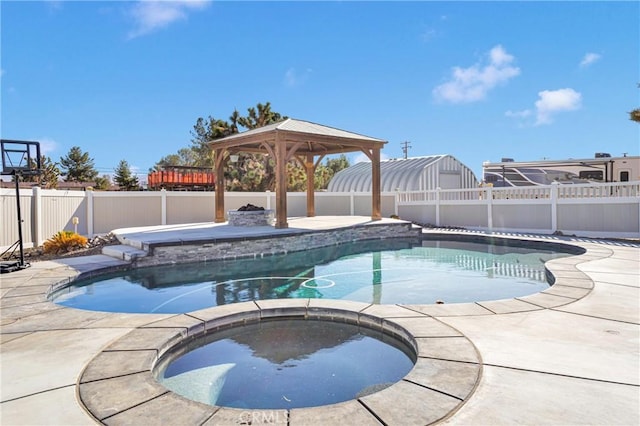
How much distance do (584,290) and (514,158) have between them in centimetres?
2417

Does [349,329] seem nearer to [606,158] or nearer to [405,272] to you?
[405,272]

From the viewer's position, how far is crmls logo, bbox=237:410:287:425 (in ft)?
6.80

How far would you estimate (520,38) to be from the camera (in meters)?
14.2

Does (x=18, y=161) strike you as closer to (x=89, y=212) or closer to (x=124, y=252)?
(x=124, y=252)

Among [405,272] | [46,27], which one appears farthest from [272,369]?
[46,27]

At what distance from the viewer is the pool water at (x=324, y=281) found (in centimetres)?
559

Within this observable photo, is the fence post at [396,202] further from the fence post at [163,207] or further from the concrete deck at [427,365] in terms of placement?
the concrete deck at [427,365]

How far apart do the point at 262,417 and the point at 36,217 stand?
10.1 meters

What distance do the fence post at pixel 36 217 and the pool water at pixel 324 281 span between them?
12.5 ft

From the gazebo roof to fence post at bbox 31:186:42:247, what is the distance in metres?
5.70

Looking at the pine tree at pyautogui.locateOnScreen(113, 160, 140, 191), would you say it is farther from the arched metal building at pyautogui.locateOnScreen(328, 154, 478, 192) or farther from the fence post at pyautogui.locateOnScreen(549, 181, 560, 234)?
the fence post at pyautogui.locateOnScreen(549, 181, 560, 234)

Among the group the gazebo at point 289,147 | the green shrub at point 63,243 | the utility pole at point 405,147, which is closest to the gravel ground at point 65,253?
the green shrub at point 63,243

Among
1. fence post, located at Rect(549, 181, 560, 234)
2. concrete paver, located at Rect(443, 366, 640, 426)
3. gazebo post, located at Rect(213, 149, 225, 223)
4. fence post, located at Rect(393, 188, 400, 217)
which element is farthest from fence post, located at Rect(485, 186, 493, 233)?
concrete paver, located at Rect(443, 366, 640, 426)

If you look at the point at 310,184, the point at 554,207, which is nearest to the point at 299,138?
the point at 310,184
